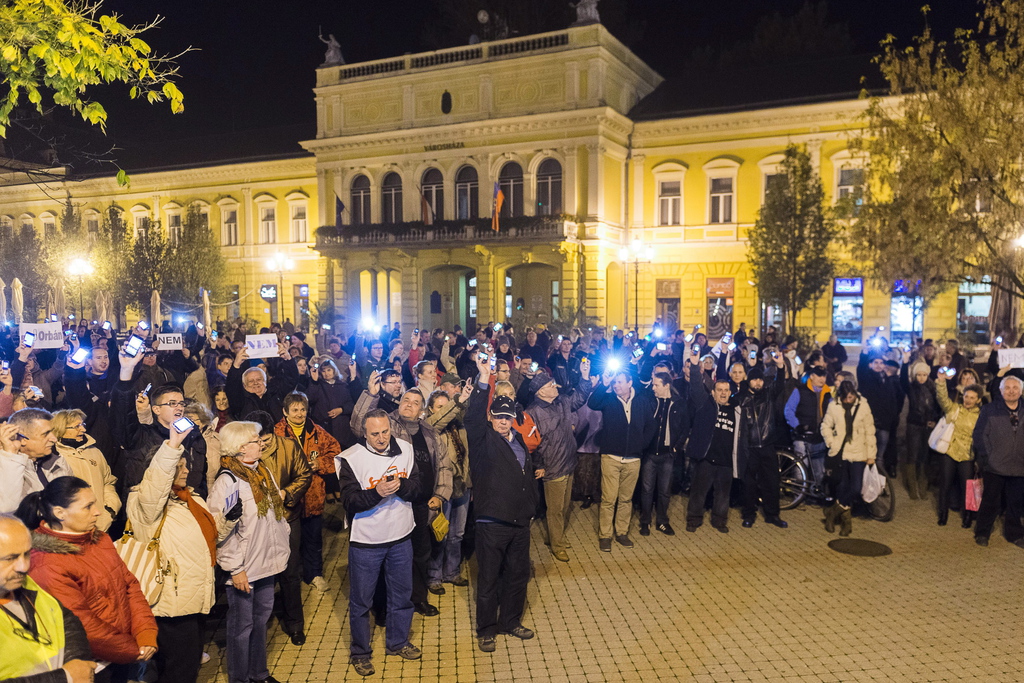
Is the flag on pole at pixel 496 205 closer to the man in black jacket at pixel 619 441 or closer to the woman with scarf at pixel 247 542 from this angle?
the man in black jacket at pixel 619 441

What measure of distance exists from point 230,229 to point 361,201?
408 inches

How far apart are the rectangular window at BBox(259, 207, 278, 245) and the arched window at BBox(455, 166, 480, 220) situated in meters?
12.6

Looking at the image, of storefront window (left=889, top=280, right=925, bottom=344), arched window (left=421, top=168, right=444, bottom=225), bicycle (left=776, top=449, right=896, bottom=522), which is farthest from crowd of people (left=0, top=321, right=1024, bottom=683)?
arched window (left=421, top=168, right=444, bottom=225)

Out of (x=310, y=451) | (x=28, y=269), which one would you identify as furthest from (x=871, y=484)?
(x=28, y=269)

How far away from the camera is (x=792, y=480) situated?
31.4 feet

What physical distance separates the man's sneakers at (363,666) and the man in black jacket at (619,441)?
3.38 m

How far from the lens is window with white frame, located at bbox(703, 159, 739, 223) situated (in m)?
31.9

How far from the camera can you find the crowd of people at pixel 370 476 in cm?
377

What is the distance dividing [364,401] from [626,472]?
3023mm

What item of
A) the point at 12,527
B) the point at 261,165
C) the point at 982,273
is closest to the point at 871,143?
the point at 982,273

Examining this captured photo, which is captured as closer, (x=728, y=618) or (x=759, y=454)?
(x=728, y=618)

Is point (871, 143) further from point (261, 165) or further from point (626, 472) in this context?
point (261, 165)

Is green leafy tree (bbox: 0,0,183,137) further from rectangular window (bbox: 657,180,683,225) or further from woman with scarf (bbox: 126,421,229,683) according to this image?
rectangular window (bbox: 657,180,683,225)

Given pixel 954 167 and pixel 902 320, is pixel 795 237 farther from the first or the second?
pixel 902 320
